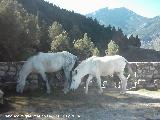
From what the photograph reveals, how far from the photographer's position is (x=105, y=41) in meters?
177

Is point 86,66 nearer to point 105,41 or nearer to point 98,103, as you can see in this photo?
point 98,103

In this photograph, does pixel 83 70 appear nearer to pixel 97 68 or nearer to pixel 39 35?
pixel 97 68

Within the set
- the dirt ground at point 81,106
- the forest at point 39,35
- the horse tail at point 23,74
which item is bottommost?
the dirt ground at point 81,106

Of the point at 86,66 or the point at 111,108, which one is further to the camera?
the point at 86,66

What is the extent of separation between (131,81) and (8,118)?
1018 cm

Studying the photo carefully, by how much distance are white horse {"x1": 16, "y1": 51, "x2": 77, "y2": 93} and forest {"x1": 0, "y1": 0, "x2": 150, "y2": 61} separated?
368 inches

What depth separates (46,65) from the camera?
17.7 metres

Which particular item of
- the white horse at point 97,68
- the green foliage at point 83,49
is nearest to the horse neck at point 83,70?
the white horse at point 97,68

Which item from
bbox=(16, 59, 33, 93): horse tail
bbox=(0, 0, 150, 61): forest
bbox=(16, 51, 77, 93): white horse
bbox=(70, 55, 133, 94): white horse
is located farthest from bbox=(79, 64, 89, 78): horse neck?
bbox=(0, 0, 150, 61): forest

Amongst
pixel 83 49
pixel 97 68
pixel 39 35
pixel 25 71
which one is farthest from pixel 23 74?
pixel 83 49

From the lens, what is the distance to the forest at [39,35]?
91.3ft

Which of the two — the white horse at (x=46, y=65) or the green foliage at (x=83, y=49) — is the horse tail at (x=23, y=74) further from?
the green foliage at (x=83, y=49)

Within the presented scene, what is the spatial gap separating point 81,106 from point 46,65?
14.5 ft


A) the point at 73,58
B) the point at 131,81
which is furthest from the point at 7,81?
the point at 131,81
